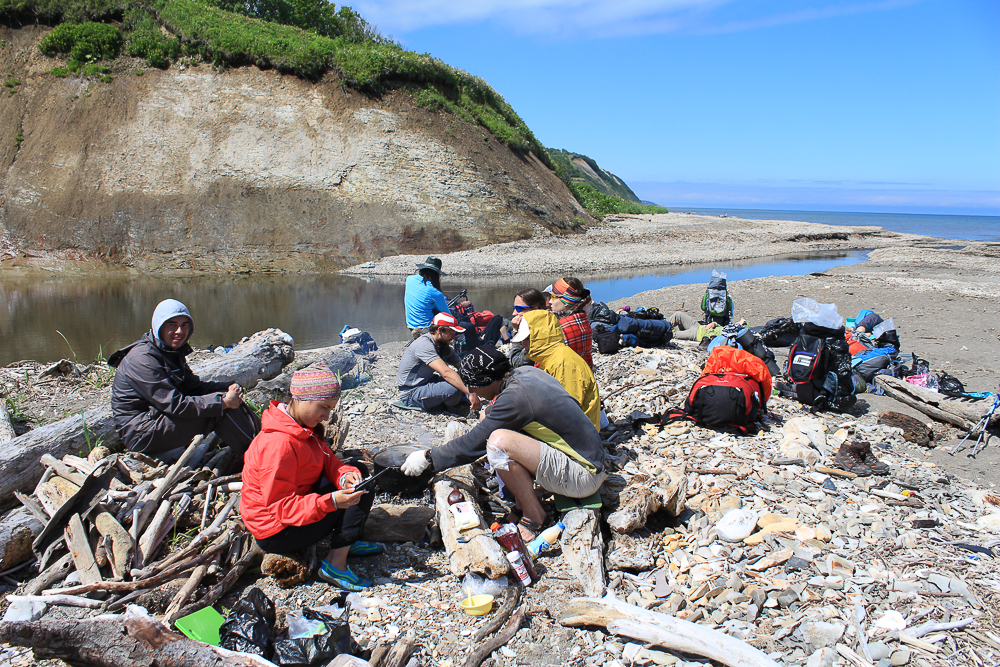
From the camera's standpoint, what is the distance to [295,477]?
128 inches

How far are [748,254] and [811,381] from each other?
77.8ft

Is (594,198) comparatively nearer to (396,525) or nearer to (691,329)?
(691,329)

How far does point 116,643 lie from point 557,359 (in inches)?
131

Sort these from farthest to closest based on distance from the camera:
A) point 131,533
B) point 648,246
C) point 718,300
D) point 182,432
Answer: point 648,246
point 718,300
point 182,432
point 131,533

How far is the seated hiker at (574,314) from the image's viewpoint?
6512 millimetres

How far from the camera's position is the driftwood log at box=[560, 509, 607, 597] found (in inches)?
135

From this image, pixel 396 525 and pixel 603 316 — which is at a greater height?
pixel 603 316

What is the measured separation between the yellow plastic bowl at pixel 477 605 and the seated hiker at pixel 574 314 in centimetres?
344

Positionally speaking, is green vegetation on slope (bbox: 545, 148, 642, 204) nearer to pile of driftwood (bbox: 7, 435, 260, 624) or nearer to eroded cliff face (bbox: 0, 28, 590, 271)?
eroded cliff face (bbox: 0, 28, 590, 271)

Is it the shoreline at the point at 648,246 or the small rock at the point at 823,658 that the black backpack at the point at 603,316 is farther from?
the shoreline at the point at 648,246

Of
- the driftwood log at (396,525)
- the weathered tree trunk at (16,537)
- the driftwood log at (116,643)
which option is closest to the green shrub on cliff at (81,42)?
the weathered tree trunk at (16,537)

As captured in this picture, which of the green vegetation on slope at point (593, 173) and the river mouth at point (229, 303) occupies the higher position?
the green vegetation on slope at point (593, 173)

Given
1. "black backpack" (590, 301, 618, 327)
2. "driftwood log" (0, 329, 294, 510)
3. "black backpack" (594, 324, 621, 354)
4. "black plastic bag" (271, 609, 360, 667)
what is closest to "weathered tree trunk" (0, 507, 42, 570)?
"driftwood log" (0, 329, 294, 510)

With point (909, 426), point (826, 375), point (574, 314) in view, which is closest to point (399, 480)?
point (574, 314)
